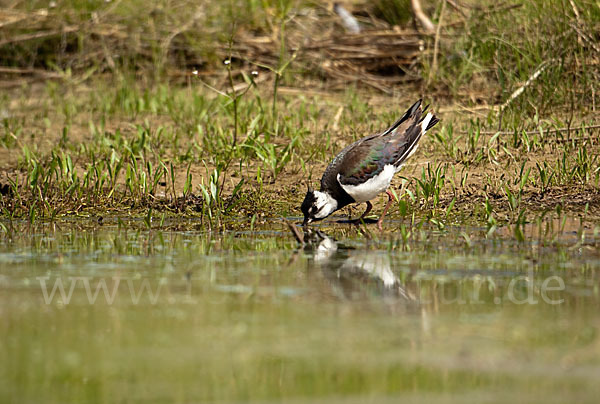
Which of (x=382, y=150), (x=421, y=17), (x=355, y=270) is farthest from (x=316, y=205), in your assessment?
(x=421, y=17)

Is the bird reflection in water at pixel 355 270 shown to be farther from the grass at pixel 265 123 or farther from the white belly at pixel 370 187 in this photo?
the grass at pixel 265 123

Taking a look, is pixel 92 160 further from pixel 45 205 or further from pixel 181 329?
pixel 181 329

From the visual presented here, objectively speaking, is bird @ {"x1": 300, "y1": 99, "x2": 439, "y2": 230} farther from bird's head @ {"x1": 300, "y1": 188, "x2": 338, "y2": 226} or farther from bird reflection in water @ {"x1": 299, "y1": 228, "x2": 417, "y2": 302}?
bird reflection in water @ {"x1": 299, "y1": 228, "x2": 417, "y2": 302}

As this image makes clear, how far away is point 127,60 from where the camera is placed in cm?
1098

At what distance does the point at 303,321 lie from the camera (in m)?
3.64

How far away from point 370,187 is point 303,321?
2.84 meters

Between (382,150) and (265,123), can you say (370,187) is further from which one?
(265,123)

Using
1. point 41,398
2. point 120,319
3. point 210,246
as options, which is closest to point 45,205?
point 210,246

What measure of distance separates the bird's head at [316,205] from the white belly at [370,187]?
0.16 m

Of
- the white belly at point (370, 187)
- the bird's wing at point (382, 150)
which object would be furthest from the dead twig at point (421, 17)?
the white belly at point (370, 187)

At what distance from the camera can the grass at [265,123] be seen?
6.82m

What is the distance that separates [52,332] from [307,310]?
1.09 meters

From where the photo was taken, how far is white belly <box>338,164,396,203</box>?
20.9 feet

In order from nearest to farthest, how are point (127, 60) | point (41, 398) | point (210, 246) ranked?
point (41, 398), point (210, 246), point (127, 60)
